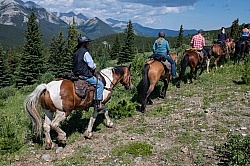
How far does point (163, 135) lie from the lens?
9.01 metres

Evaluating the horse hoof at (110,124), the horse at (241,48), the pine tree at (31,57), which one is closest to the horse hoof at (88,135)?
the horse hoof at (110,124)

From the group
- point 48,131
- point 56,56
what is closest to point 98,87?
point 48,131

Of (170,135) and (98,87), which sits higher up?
(98,87)

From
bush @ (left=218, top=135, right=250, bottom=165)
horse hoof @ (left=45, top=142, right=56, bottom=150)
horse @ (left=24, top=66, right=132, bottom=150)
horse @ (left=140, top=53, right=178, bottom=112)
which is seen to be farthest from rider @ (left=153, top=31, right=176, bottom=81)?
horse hoof @ (left=45, top=142, right=56, bottom=150)

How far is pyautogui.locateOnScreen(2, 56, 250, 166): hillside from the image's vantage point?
7602mm

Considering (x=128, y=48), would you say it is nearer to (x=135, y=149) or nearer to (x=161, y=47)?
(x=161, y=47)

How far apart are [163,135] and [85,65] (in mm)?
3481

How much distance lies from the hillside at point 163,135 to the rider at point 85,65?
169 centimetres

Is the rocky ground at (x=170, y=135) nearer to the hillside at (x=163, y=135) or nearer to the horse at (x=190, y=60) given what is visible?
the hillside at (x=163, y=135)

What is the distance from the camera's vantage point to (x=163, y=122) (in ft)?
33.6

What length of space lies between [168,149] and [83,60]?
3.90 meters

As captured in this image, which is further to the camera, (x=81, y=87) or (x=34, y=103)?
(x=81, y=87)

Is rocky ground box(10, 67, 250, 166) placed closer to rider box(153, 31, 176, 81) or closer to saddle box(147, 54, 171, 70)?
saddle box(147, 54, 171, 70)

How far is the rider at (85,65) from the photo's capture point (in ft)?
29.2
